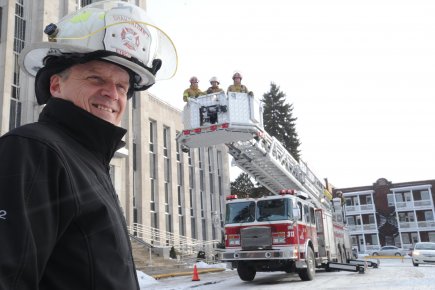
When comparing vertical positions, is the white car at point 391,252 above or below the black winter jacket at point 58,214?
below

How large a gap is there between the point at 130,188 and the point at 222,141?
49.0 ft

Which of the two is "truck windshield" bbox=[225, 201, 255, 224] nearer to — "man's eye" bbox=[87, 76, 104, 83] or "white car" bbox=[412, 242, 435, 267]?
"man's eye" bbox=[87, 76, 104, 83]

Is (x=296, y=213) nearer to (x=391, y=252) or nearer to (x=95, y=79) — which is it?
(x=95, y=79)

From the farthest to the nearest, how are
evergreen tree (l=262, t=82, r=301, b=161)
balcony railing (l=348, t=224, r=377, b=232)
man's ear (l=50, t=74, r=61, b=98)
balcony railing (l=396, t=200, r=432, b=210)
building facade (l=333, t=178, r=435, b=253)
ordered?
balcony railing (l=348, t=224, r=377, b=232) → balcony railing (l=396, t=200, r=432, b=210) → building facade (l=333, t=178, r=435, b=253) → evergreen tree (l=262, t=82, r=301, b=161) → man's ear (l=50, t=74, r=61, b=98)

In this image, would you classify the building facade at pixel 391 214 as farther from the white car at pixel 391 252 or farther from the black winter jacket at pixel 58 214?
the black winter jacket at pixel 58 214

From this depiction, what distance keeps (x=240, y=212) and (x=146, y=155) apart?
15.3 metres

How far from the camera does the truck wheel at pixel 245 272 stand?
12391 millimetres

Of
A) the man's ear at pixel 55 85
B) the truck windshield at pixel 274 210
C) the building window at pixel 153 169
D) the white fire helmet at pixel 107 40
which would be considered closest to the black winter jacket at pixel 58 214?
the man's ear at pixel 55 85

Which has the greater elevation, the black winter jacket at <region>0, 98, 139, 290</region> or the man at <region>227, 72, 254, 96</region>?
the man at <region>227, 72, 254, 96</region>

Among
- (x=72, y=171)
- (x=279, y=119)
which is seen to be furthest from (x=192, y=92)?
(x=279, y=119)

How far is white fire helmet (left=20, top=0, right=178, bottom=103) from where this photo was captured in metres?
1.87

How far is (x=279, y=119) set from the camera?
4200 cm

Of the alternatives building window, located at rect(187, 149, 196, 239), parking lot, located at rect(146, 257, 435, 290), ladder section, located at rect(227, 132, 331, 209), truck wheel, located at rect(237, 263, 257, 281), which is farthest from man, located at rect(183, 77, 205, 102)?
building window, located at rect(187, 149, 196, 239)

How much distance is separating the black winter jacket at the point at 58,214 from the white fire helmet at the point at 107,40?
421mm
